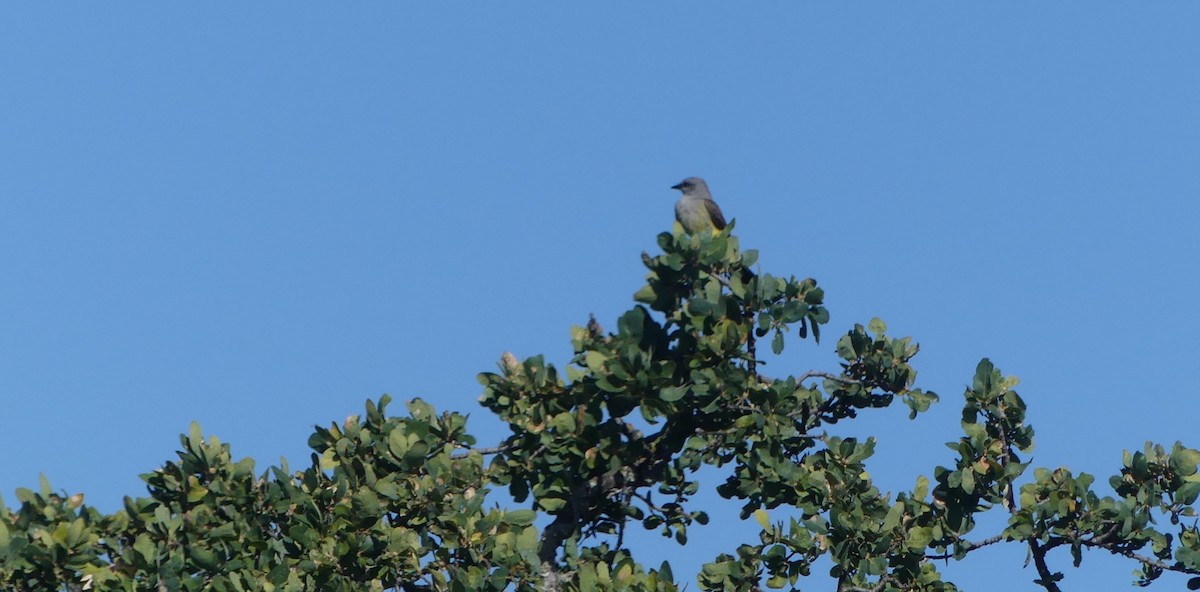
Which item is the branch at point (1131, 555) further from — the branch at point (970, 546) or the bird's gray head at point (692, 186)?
the bird's gray head at point (692, 186)

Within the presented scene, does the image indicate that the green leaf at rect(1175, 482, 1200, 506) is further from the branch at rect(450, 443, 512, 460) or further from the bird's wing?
the bird's wing

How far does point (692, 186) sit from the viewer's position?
16656 millimetres

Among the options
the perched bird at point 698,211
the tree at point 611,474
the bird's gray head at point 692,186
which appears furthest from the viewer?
the bird's gray head at point 692,186

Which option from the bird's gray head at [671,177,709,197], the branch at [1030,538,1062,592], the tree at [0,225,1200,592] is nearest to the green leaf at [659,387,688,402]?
the tree at [0,225,1200,592]

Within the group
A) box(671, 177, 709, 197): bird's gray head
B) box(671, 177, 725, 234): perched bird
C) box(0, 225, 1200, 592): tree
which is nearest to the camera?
box(0, 225, 1200, 592): tree

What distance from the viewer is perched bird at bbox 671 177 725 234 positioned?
623 inches

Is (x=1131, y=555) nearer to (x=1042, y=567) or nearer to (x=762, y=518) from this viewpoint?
(x=1042, y=567)

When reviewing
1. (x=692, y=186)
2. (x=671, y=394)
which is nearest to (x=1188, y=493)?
(x=671, y=394)

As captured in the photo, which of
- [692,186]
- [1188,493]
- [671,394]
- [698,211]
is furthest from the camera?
[692,186]

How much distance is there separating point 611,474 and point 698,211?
226 inches

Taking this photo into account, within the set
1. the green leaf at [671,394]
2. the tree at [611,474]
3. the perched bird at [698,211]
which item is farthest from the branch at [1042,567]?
the perched bird at [698,211]

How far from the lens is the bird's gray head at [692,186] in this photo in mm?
16594

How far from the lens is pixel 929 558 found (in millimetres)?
10336

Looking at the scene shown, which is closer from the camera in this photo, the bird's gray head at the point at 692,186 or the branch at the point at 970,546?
the branch at the point at 970,546
